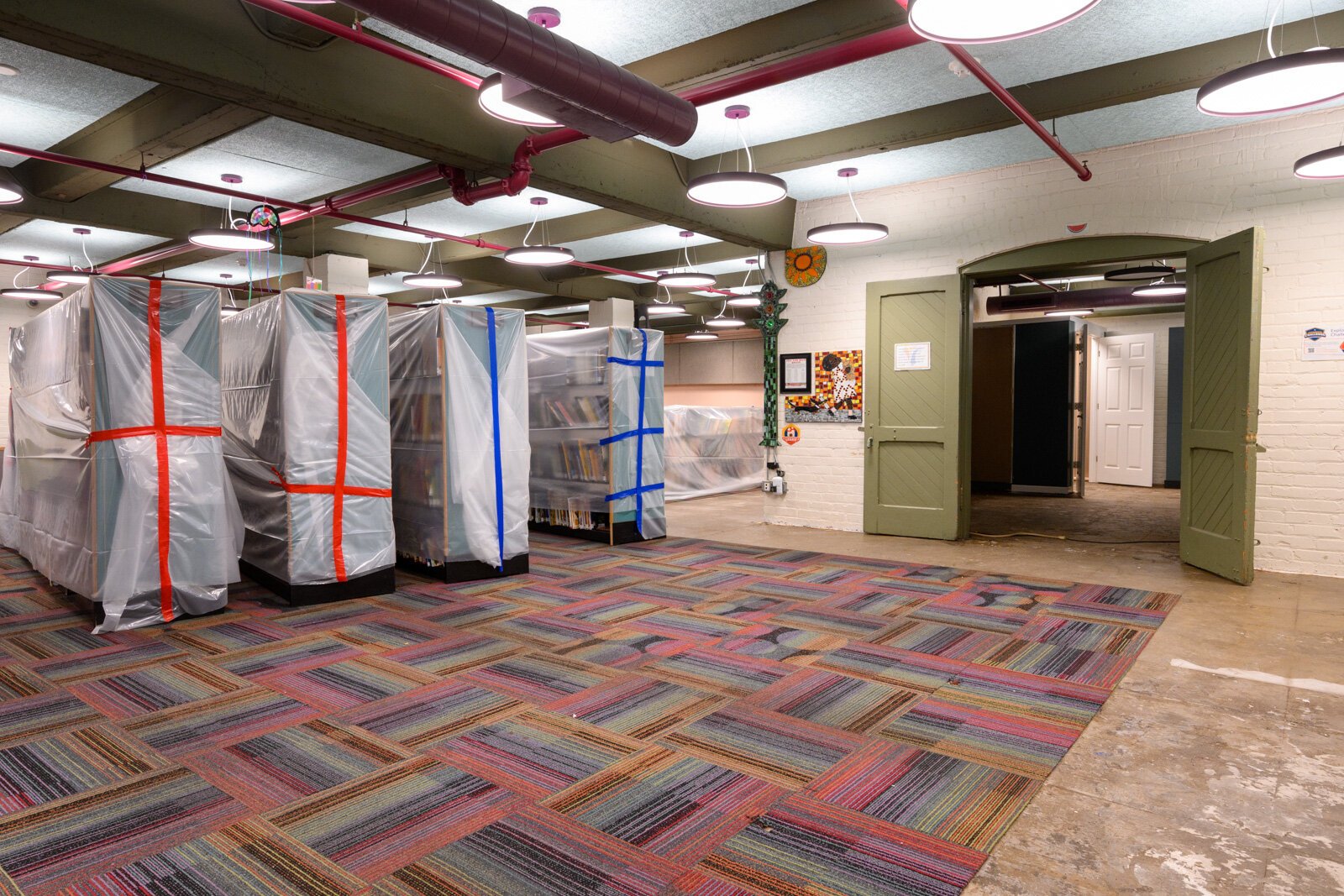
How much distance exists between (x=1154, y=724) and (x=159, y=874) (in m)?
2.93

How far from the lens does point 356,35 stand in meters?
3.30

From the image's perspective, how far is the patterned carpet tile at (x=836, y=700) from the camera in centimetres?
267

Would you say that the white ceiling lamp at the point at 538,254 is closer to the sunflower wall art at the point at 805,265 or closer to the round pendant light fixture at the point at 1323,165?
the sunflower wall art at the point at 805,265

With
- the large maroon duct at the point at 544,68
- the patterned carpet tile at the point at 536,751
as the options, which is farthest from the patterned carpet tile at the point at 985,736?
the large maroon duct at the point at 544,68

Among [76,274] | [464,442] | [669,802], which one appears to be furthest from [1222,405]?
[76,274]

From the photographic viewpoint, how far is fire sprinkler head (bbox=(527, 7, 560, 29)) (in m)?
3.77

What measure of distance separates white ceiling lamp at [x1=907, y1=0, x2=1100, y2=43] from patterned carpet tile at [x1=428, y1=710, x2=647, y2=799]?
8.18 feet

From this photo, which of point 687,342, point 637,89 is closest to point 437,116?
point 637,89

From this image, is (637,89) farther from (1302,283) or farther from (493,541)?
(1302,283)

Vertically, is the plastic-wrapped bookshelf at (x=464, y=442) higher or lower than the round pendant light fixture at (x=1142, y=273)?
lower

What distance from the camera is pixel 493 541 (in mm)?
4898

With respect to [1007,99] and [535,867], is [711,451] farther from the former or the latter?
[535,867]

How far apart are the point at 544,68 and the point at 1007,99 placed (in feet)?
8.68

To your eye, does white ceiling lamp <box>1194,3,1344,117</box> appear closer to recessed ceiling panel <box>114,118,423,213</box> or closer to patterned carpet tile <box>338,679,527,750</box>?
patterned carpet tile <box>338,679,527,750</box>
